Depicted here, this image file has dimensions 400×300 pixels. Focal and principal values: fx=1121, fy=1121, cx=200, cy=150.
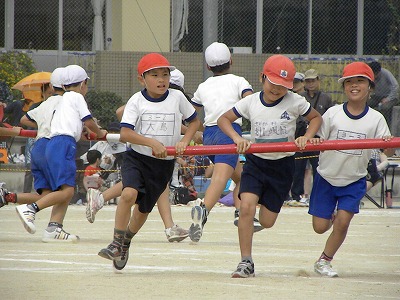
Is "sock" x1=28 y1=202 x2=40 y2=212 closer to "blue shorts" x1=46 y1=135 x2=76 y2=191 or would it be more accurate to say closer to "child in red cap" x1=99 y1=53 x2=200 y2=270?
"blue shorts" x1=46 y1=135 x2=76 y2=191

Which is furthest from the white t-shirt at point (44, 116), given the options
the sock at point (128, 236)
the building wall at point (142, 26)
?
the building wall at point (142, 26)

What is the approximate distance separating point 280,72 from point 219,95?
262 cm

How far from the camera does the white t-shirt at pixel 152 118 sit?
28.4 feet

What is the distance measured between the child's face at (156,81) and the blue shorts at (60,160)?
2.52m

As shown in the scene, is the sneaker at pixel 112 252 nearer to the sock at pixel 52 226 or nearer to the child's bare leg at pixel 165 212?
the child's bare leg at pixel 165 212

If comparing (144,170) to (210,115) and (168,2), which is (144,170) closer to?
(210,115)

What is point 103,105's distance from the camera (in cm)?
1917

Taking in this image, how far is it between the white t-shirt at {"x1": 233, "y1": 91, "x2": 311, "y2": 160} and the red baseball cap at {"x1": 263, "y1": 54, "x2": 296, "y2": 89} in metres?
0.17

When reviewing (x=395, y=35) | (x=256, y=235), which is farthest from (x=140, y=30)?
(x=256, y=235)

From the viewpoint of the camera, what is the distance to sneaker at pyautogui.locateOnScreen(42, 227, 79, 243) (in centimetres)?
1096

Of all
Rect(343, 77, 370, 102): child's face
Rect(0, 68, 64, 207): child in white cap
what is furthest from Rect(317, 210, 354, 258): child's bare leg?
Rect(0, 68, 64, 207): child in white cap

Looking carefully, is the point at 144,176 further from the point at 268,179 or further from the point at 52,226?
the point at 52,226

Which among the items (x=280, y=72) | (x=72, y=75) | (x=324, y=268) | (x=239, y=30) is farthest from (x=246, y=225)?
(x=239, y=30)

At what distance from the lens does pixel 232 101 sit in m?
11.0
